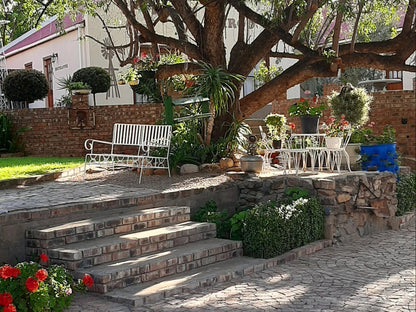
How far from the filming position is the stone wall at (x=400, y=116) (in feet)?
47.5

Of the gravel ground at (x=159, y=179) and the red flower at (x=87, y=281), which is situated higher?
the gravel ground at (x=159, y=179)

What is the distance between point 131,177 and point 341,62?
4233 mm

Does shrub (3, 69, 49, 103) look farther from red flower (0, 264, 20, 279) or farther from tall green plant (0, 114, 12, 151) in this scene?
red flower (0, 264, 20, 279)

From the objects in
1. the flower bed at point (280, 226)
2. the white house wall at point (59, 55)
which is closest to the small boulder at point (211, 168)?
the flower bed at point (280, 226)

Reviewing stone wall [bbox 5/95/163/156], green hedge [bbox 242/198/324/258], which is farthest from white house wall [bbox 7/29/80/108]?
green hedge [bbox 242/198/324/258]

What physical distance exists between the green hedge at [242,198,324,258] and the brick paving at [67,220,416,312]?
28 cm

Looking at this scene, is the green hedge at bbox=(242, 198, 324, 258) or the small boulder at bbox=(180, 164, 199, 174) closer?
the green hedge at bbox=(242, 198, 324, 258)

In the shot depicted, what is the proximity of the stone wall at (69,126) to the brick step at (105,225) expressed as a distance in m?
7.13

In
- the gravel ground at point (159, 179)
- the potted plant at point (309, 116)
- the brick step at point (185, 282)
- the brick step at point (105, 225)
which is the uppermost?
the potted plant at point (309, 116)

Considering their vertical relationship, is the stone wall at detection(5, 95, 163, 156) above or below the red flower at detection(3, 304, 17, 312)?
above

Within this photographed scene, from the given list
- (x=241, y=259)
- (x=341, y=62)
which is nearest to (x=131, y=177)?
(x=241, y=259)

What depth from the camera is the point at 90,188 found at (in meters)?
9.16

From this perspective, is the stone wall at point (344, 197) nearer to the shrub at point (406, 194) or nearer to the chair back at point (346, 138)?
the shrub at point (406, 194)

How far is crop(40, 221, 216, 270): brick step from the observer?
6.32 metres
